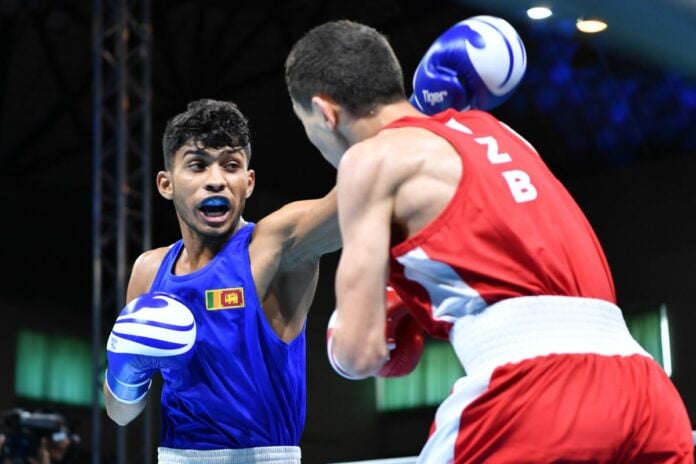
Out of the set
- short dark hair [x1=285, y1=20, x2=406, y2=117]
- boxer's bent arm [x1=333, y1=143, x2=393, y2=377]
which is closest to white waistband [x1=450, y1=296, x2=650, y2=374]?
boxer's bent arm [x1=333, y1=143, x2=393, y2=377]

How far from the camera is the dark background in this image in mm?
8117

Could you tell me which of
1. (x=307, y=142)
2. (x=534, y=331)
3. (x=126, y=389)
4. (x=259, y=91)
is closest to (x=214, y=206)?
(x=126, y=389)

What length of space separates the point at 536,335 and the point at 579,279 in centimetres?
13

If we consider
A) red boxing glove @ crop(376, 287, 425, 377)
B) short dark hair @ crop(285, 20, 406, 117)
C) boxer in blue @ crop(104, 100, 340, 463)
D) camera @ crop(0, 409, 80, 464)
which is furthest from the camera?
camera @ crop(0, 409, 80, 464)

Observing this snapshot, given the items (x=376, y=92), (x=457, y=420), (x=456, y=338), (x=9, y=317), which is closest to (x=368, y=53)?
(x=376, y=92)

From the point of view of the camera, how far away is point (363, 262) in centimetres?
172

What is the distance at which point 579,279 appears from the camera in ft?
5.79

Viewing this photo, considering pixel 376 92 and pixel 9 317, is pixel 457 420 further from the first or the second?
pixel 9 317

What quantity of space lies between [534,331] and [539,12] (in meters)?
6.83

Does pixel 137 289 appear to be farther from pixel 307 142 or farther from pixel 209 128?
pixel 307 142

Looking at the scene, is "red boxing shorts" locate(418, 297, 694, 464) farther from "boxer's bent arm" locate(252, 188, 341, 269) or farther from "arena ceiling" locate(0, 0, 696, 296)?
→ "arena ceiling" locate(0, 0, 696, 296)

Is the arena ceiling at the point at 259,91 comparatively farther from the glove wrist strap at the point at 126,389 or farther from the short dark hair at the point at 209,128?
the glove wrist strap at the point at 126,389

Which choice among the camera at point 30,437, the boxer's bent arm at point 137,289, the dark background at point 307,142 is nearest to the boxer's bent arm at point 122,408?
the boxer's bent arm at point 137,289

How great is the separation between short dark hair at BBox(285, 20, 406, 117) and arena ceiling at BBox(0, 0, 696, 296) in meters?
6.06
